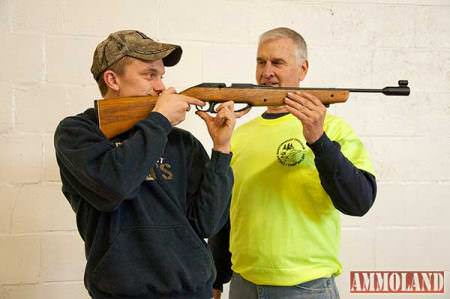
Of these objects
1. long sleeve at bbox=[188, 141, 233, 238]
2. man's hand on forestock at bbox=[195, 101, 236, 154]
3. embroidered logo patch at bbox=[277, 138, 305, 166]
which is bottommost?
long sleeve at bbox=[188, 141, 233, 238]

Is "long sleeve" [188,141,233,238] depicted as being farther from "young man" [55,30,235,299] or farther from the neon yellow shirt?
the neon yellow shirt

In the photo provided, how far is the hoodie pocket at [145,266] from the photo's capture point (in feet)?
3.39

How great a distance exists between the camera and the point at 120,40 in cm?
117

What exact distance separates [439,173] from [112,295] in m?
1.55

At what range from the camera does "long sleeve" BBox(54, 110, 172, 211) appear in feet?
3.30

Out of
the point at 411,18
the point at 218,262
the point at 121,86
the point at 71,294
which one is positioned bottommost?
the point at 71,294

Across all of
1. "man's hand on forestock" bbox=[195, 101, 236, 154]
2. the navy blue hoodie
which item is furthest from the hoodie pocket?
"man's hand on forestock" bbox=[195, 101, 236, 154]

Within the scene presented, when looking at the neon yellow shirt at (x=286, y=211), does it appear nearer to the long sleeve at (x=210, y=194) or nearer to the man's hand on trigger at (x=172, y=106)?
the long sleeve at (x=210, y=194)

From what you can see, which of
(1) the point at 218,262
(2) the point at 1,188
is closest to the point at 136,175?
(1) the point at 218,262

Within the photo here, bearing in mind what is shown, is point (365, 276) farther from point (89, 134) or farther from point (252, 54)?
point (89, 134)

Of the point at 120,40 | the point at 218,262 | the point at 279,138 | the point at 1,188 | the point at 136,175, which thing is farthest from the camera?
the point at 1,188

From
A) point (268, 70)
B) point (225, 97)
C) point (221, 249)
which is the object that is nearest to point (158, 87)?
point (225, 97)

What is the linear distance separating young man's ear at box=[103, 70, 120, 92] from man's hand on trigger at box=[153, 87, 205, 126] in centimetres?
12

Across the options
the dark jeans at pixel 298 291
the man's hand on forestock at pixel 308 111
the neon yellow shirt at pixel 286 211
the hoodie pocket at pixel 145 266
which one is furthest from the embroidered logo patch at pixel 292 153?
the hoodie pocket at pixel 145 266
